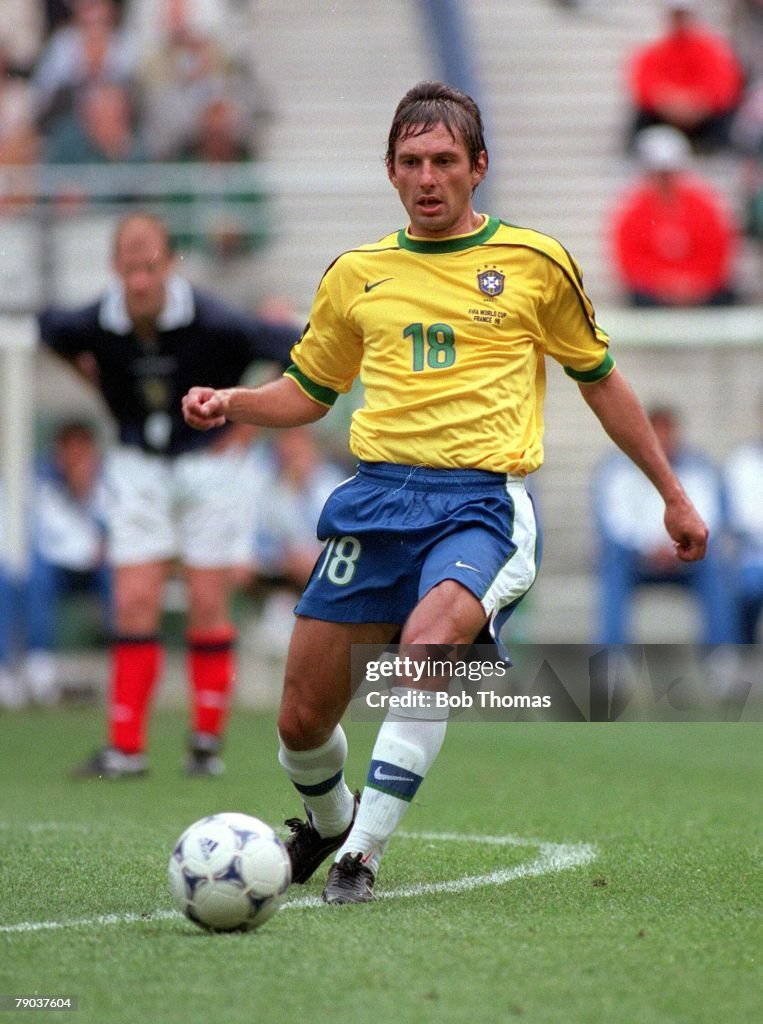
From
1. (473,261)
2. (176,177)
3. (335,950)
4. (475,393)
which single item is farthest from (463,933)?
(176,177)

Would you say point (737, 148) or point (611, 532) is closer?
point (611, 532)

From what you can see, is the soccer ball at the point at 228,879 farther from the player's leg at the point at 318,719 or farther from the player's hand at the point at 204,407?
the player's hand at the point at 204,407

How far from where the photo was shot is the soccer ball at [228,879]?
15.3ft

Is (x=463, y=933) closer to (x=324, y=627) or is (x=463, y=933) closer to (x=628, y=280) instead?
(x=324, y=627)

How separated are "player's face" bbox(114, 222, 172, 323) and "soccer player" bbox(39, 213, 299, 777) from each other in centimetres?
1

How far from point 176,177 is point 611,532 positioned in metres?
4.20

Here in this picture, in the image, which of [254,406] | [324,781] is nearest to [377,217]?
[254,406]

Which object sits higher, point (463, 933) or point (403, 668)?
point (403, 668)

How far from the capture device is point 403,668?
16.5ft

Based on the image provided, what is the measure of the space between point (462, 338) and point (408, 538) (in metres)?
0.59

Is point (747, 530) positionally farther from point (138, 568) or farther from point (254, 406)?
point (254, 406)

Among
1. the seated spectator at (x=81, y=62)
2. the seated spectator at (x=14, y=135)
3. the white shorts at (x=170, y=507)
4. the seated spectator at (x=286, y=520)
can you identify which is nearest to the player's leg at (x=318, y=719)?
the white shorts at (x=170, y=507)

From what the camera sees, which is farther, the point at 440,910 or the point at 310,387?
the point at 310,387

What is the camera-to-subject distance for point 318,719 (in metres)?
5.39
